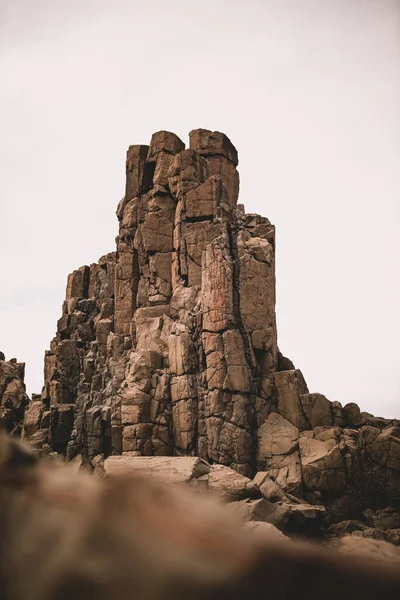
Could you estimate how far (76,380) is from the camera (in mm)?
48344

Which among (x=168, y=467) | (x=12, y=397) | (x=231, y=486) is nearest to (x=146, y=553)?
(x=231, y=486)

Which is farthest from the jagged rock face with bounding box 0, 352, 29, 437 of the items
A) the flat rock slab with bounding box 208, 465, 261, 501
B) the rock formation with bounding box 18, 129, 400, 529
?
the flat rock slab with bounding box 208, 465, 261, 501

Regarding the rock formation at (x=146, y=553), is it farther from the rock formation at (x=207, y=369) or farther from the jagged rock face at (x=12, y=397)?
the jagged rock face at (x=12, y=397)

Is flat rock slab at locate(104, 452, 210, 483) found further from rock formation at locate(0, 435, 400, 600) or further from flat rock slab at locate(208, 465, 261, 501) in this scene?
rock formation at locate(0, 435, 400, 600)

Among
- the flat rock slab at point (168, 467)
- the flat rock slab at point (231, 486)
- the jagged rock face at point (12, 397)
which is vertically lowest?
the flat rock slab at point (231, 486)

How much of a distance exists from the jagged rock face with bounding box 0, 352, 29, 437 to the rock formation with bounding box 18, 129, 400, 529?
5994 millimetres

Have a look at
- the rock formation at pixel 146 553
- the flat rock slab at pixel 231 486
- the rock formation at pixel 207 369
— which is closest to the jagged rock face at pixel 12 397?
the rock formation at pixel 207 369

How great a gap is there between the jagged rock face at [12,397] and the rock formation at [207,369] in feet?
19.7

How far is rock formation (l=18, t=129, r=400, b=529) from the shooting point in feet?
88.7

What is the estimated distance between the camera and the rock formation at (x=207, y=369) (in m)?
27.0

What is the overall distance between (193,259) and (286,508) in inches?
811

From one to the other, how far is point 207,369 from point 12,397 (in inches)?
1291

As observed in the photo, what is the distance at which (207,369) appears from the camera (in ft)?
99.3

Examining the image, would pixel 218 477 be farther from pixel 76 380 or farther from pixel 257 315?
pixel 76 380
